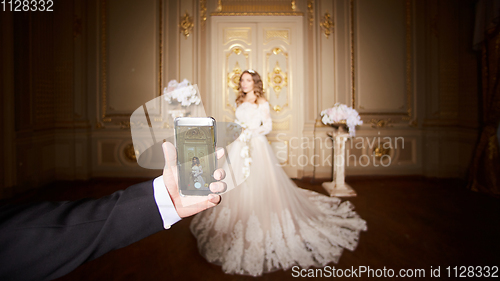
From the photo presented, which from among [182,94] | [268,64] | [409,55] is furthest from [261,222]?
[409,55]

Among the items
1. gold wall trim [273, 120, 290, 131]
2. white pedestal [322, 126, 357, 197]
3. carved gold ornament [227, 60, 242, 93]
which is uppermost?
carved gold ornament [227, 60, 242, 93]

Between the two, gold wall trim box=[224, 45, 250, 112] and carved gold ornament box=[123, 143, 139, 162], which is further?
gold wall trim box=[224, 45, 250, 112]

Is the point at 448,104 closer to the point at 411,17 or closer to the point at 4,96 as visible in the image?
the point at 411,17

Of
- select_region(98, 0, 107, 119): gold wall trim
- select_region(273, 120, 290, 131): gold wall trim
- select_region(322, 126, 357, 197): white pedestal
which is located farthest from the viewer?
select_region(273, 120, 290, 131): gold wall trim

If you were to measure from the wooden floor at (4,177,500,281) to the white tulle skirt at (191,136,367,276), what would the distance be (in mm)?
82

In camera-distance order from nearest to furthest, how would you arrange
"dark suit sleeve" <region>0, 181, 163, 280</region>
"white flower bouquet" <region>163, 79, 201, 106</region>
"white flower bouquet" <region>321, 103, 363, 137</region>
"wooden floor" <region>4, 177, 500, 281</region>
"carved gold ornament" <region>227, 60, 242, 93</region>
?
"dark suit sleeve" <region>0, 181, 163, 280</region> < "white flower bouquet" <region>163, 79, 201, 106</region> < "wooden floor" <region>4, 177, 500, 281</region> < "white flower bouquet" <region>321, 103, 363, 137</region> < "carved gold ornament" <region>227, 60, 242, 93</region>

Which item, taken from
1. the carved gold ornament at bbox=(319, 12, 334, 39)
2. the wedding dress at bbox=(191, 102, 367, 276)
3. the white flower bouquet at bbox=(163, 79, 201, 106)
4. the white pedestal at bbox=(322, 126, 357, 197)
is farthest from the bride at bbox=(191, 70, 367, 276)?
the carved gold ornament at bbox=(319, 12, 334, 39)

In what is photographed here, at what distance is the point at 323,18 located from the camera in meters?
3.62

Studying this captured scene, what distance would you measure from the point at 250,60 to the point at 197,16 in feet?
3.25

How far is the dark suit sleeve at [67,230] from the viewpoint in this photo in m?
0.42

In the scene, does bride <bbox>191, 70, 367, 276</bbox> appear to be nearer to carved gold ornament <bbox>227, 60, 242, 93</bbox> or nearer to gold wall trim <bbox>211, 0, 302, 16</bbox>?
carved gold ornament <bbox>227, 60, 242, 93</bbox>

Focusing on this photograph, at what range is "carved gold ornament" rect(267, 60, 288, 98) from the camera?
361 centimetres

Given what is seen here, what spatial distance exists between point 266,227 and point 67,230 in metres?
1.52

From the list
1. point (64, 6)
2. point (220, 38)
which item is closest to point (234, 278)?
point (220, 38)
